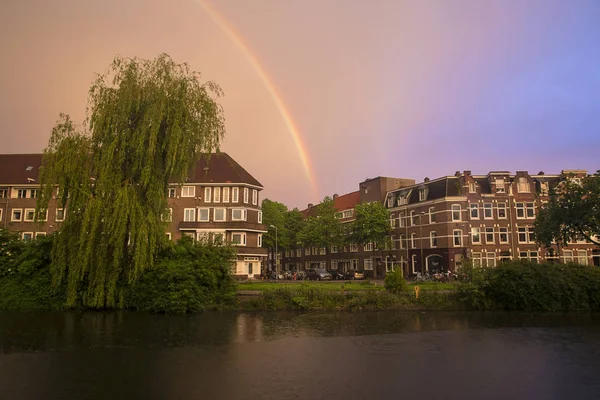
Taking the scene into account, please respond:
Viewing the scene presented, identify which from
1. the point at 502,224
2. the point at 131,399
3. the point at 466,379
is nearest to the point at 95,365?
the point at 131,399

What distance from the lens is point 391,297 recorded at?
3441 cm

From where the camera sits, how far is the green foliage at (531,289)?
34438 millimetres

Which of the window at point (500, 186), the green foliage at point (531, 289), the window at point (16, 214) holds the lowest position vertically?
the green foliage at point (531, 289)

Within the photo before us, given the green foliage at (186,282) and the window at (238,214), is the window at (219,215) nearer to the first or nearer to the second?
the window at (238,214)

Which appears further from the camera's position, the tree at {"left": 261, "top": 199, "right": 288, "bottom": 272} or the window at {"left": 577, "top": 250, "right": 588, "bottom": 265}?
the tree at {"left": 261, "top": 199, "right": 288, "bottom": 272}

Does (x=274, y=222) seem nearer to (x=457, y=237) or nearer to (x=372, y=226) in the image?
(x=372, y=226)

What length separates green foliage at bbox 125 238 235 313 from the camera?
102 ft

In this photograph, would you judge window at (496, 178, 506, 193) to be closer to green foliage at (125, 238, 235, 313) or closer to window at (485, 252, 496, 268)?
window at (485, 252, 496, 268)

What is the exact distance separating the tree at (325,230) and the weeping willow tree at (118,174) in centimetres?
4628

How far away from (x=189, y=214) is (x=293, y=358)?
48.0 meters

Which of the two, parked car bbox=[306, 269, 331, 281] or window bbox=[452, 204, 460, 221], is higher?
window bbox=[452, 204, 460, 221]

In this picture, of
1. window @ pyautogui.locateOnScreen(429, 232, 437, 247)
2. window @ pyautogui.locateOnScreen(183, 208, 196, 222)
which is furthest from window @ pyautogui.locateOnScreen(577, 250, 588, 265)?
window @ pyautogui.locateOnScreen(183, 208, 196, 222)

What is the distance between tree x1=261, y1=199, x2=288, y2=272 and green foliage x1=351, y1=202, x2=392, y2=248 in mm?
17365

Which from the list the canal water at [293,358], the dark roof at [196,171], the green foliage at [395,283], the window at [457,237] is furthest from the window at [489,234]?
the canal water at [293,358]
